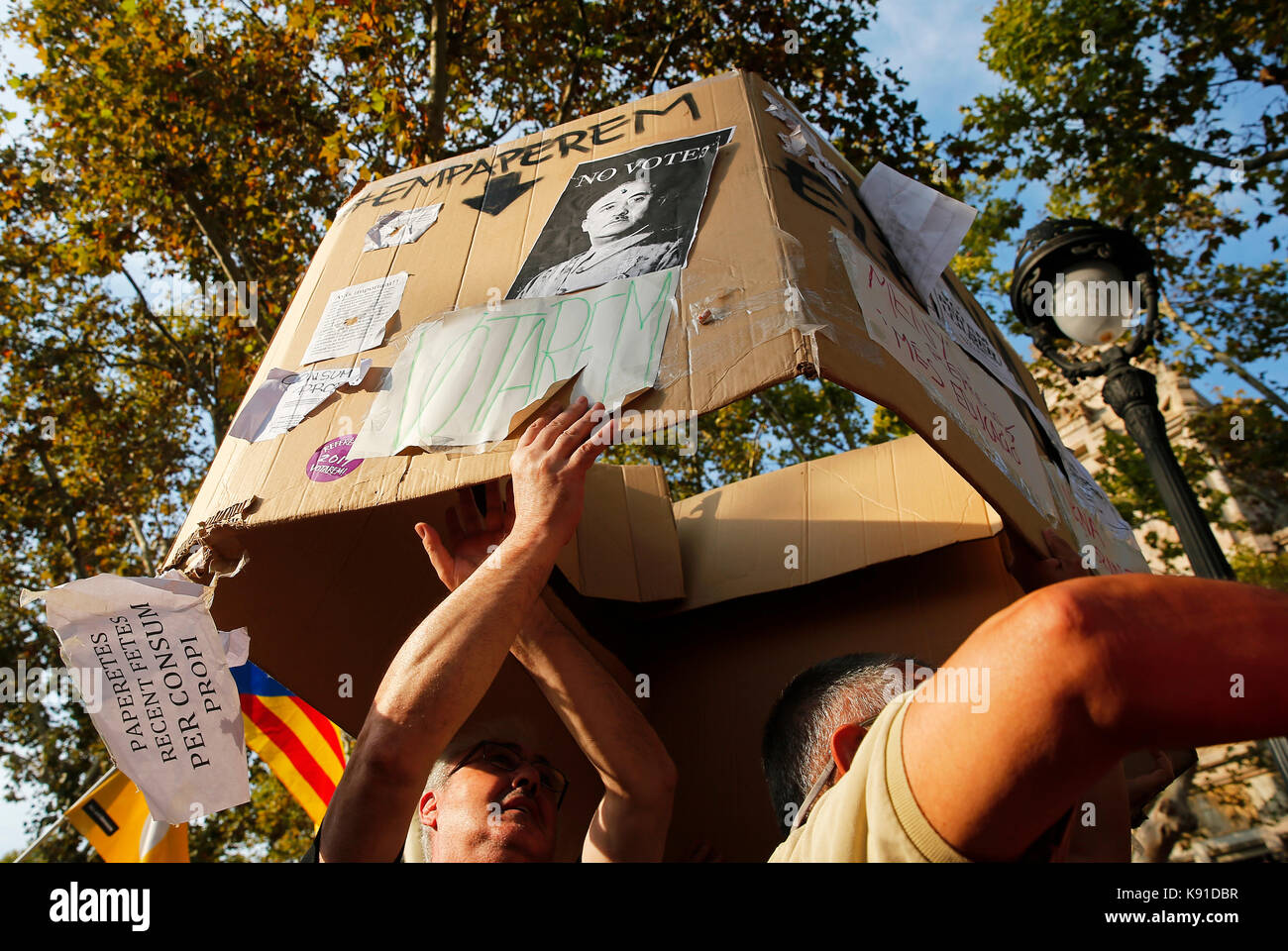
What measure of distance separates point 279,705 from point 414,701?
2.84 meters

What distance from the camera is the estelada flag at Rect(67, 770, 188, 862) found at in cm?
348

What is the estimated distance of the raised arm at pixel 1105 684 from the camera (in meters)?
0.68

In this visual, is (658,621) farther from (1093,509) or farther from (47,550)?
(47,550)

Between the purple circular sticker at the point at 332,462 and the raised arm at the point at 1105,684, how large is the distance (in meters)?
1.24

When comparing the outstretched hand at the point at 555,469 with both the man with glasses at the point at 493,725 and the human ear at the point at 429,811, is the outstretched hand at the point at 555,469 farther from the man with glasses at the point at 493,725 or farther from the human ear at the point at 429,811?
the human ear at the point at 429,811

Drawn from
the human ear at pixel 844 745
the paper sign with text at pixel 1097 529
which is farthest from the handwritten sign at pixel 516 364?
the paper sign with text at pixel 1097 529

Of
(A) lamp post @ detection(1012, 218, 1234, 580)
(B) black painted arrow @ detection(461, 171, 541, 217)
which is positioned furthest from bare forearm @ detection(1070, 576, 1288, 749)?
(A) lamp post @ detection(1012, 218, 1234, 580)

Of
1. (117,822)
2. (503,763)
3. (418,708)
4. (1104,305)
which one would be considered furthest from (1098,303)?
(117,822)

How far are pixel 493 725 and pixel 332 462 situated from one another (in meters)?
0.82

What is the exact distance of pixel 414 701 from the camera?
1418 millimetres

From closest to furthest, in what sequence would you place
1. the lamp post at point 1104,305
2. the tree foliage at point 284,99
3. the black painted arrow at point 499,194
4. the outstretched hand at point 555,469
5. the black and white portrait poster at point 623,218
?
1. the outstretched hand at point 555,469
2. the black and white portrait poster at point 623,218
3. the black painted arrow at point 499,194
4. the lamp post at point 1104,305
5. the tree foliage at point 284,99

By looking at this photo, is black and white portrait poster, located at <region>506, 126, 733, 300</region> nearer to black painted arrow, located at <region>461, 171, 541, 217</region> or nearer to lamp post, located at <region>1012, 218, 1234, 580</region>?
black painted arrow, located at <region>461, 171, 541, 217</region>
